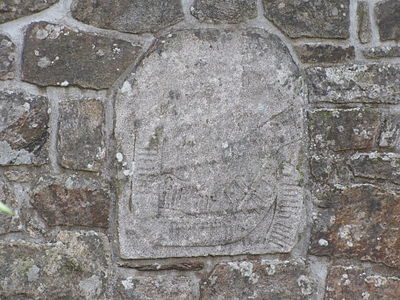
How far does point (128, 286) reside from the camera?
226cm

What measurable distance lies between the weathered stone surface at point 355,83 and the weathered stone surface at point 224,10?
0.29 metres

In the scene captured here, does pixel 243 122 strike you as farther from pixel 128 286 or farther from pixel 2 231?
pixel 2 231

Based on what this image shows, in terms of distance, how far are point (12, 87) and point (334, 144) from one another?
3.58 feet

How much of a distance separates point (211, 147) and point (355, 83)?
1.86ft

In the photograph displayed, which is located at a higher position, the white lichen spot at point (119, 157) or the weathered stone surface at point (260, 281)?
the white lichen spot at point (119, 157)

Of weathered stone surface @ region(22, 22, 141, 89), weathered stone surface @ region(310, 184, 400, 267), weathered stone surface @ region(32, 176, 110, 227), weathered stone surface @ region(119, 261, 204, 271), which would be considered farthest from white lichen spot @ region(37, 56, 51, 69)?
weathered stone surface @ region(310, 184, 400, 267)


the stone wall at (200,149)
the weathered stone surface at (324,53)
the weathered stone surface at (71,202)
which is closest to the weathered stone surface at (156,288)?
the stone wall at (200,149)

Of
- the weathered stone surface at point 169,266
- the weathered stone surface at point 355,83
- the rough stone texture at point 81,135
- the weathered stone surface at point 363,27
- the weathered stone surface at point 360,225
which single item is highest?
the weathered stone surface at point 363,27

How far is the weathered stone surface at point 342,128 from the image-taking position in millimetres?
2379

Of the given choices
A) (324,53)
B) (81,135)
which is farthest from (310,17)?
(81,135)

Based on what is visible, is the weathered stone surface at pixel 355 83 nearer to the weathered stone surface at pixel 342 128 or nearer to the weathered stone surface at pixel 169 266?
the weathered stone surface at pixel 342 128

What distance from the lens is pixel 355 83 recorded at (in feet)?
7.89

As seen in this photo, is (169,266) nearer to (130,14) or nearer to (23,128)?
(23,128)

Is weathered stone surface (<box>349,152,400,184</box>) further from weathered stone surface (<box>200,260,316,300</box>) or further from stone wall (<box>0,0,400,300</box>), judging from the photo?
weathered stone surface (<box>200,260,316,300</box>)
